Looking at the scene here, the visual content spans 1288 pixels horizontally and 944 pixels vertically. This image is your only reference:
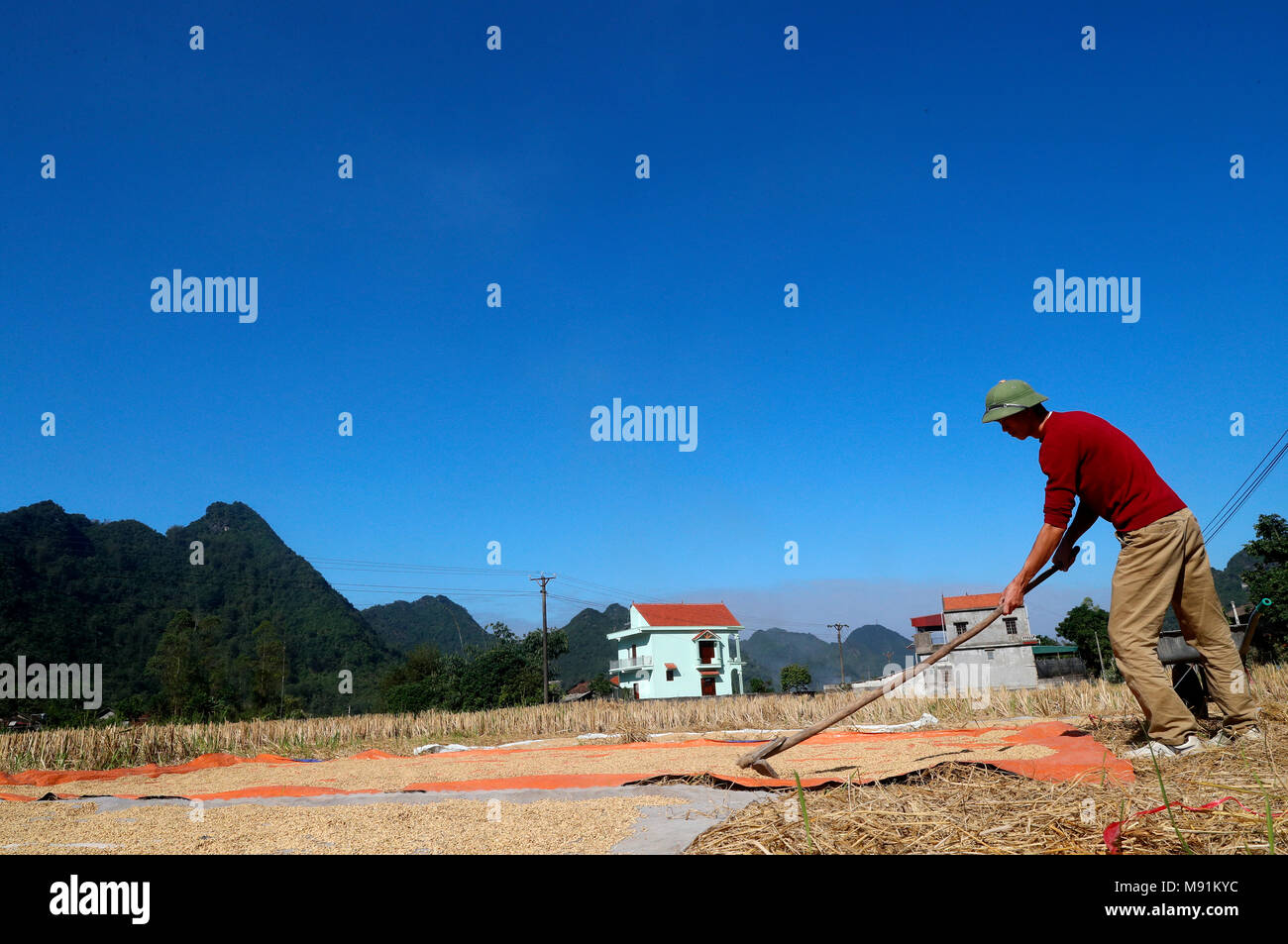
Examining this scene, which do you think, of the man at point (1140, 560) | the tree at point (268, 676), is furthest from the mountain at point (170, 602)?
the man at point (1140, 560)

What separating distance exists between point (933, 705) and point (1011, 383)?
778 cm

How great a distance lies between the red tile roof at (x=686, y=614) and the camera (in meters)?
45.9

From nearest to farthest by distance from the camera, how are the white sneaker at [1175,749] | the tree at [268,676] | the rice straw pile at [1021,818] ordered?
the rice straw pile at [1021,818] → the white sneaker at [1175,749] → the tree at [268,676]

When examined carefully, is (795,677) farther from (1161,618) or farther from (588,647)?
(1161,618)

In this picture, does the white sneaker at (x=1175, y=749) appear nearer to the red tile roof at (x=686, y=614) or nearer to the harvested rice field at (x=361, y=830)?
the harvested rice field at (x=361, y=830)

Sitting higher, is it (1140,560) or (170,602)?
(1140,560)

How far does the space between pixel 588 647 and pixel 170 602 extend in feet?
141

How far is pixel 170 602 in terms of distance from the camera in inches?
2009

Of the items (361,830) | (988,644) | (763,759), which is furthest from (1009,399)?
(988,644)

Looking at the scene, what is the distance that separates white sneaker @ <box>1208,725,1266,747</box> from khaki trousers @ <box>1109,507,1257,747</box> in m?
0.03

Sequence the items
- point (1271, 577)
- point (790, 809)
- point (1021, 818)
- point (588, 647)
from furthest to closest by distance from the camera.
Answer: point (588, 647) → point (1271, 577) → point (790, 809) → point (1021, 818)

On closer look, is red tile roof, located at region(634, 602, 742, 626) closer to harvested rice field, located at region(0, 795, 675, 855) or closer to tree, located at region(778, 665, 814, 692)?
tree, located at region(778, 665, 814, 692)

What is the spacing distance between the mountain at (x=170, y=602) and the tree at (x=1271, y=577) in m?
37.3
